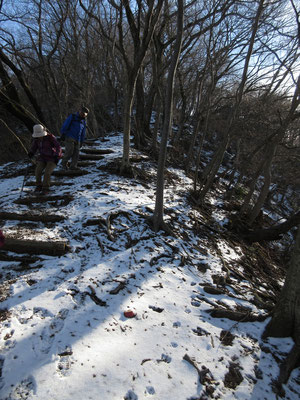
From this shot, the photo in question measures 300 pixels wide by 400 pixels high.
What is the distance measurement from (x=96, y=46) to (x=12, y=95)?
9.11 m

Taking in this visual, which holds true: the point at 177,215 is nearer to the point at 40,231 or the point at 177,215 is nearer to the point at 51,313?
the point at 40,231

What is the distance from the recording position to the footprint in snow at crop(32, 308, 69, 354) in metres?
1.85

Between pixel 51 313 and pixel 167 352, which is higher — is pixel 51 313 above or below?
above

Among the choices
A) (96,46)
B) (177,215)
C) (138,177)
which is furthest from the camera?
(96,46)

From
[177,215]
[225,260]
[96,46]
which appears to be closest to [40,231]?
[177,215]

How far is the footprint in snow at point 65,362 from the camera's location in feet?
5.62

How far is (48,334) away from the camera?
6.50 feet

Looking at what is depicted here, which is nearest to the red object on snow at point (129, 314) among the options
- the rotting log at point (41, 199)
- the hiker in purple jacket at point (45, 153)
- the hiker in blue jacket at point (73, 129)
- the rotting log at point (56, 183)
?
the rotting log at point (41, 199)

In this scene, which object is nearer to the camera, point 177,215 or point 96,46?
point 177,215

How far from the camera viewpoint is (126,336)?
2.15 m

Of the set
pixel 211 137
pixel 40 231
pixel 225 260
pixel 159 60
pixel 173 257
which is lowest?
pixel 225 260

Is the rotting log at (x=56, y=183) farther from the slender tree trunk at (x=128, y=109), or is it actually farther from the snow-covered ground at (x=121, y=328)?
the slender tree trunk at (x=128, y=109)

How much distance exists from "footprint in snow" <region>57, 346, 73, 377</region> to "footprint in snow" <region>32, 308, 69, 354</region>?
5.7 inches

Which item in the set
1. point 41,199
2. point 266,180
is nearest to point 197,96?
point 266,180
